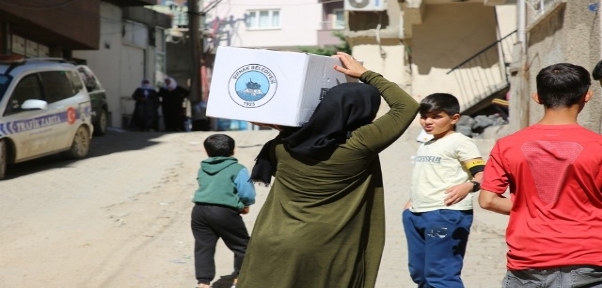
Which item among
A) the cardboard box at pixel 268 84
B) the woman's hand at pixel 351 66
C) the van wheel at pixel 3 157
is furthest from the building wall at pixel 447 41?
the cardboard box at pixel 268 84

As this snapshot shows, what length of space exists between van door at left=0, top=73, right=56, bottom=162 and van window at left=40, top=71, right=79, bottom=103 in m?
0.20

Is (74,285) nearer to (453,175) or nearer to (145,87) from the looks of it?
(453,175)

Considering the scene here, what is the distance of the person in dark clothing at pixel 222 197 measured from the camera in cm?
724

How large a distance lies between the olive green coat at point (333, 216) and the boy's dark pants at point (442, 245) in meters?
1.66

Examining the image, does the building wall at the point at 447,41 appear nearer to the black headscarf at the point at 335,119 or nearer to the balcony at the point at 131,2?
the balcony at the point at 131,2

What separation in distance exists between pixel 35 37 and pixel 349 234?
20.2 m

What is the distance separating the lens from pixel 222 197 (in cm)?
724

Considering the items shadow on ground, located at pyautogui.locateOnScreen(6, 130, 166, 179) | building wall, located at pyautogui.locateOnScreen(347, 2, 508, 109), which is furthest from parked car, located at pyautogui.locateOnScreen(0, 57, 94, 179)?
building wall, located at pyautogui.locateOnScreen(347, 2, 508, 109)

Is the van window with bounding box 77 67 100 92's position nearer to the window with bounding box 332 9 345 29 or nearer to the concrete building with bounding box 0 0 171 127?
the concrete building with bounding box 0 0 171 127

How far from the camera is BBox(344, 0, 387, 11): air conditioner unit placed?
2456cm

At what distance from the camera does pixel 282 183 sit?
4.30m

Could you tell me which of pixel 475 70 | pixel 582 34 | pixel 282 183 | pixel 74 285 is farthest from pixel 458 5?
pixel 282 183

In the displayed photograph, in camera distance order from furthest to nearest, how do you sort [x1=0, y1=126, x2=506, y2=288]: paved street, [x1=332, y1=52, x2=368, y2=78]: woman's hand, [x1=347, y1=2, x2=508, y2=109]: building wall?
[x1=347, y1=2, x2=508, y2=109]: building wall
[x1=0, y1=126, x2=506, y2=288]: paved street
[x1=332, y1=52, x2=368, y2=78]: woman's hand

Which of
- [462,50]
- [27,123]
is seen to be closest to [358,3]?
[462,50]
